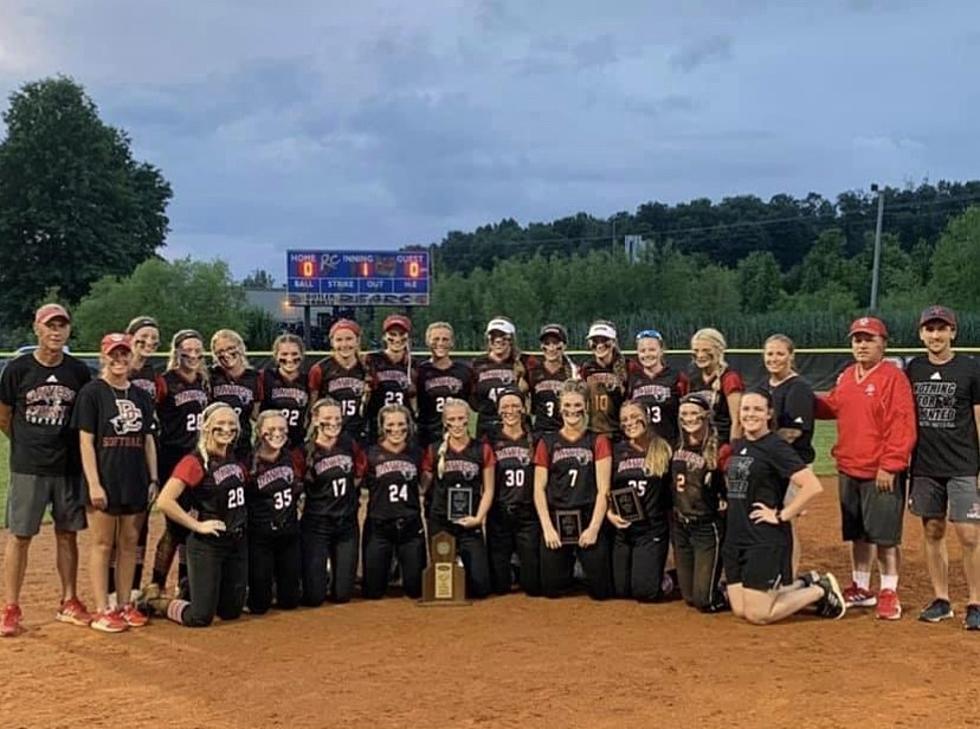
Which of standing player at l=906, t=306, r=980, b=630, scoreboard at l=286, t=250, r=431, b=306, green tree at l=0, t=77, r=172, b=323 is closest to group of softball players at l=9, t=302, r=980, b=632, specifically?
standing player at l=906, t=306, r=980, b=630

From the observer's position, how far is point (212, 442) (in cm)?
612

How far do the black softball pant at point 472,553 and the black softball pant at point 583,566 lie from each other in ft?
1.23

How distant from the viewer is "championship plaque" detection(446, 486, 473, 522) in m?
6.81

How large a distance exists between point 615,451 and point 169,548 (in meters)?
2.86

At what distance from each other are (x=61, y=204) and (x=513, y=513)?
4911 cm

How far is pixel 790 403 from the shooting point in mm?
6395

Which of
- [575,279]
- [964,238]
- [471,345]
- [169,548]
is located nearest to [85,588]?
[169,548]

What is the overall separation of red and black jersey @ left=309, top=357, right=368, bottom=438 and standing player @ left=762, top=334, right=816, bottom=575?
269 centimetres

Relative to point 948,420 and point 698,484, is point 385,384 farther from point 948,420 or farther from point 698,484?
point 948,420

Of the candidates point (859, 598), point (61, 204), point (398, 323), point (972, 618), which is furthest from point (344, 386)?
point (61, 204)

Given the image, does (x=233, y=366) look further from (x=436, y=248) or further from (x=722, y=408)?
(x=436, y=248)

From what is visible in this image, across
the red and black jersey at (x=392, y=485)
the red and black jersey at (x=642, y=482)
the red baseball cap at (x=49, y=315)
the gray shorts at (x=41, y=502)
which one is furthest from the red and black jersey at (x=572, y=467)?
the red baseball cap at (x=49, y=315)

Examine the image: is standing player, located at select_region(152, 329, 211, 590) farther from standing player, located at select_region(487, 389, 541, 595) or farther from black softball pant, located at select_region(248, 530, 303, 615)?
standing player, located at select_region(487, 389, 541, 595)

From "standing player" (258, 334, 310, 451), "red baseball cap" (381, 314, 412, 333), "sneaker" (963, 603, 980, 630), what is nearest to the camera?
"sneaker" (963, 603, 980, 630)
